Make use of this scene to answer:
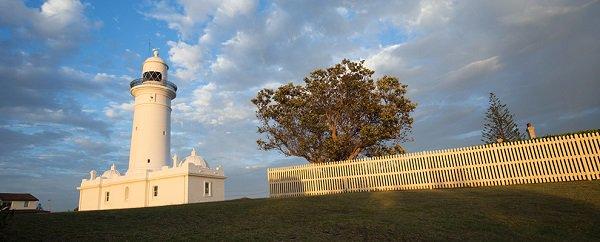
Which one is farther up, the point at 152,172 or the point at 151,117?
the point at 151,117

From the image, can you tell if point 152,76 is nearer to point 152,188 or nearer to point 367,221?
point 152,188

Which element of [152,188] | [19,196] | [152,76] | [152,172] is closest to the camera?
[152,188]

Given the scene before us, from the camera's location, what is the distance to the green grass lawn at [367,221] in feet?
28.4

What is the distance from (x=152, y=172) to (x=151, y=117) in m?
6.13

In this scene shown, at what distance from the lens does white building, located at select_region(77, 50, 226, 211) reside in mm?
26745

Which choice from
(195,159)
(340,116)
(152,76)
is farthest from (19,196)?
(340,116)

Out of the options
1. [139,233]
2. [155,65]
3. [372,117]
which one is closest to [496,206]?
[139,233]

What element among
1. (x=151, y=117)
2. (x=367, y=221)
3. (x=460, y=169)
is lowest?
(x=367, y=221)

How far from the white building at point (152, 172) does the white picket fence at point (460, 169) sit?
621cm

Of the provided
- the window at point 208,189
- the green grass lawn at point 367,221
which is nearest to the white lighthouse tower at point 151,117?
the window at point 208,189

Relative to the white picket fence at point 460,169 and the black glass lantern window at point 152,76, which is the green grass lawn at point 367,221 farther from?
the black glass lantern window at point 152,76

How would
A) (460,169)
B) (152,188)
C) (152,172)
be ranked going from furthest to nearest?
(152,172)
(152,188)
(460,169)

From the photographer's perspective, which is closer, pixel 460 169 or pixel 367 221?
pixel 367 221

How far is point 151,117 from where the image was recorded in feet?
107
